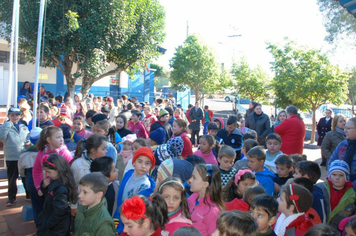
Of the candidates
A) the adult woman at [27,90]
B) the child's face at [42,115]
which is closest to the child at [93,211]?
the child's face at [42,115]

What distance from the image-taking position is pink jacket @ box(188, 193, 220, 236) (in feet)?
9.24

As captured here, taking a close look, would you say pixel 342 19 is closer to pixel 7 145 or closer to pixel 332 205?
pixel 332 205

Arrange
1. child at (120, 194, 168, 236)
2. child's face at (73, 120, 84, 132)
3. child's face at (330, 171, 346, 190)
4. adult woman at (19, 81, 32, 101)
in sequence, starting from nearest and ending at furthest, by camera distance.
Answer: child at (120, 194, 168, 236) < child's face at (330, 171, 346, 190) < child's face at (73, 120, 84, 132) < adult woman at (19, 81, 32, 101)

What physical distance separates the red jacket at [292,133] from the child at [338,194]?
6.88ft

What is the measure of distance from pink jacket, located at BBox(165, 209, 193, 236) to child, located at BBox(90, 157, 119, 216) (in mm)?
1134

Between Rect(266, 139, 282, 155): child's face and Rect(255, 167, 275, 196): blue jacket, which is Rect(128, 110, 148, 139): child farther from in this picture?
Rect(255, 167, 275, 196): blue jacket

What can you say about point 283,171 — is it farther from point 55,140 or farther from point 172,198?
point 55,140

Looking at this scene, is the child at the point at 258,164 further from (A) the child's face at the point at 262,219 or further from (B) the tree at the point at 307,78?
(B) the tree at the point at 307,78

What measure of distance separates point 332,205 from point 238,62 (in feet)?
63.1

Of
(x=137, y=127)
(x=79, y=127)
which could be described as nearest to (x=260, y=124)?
(x=137, y=127)

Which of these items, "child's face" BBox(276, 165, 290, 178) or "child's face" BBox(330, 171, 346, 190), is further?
"child's face" BBox(276, 165, 290, 178)

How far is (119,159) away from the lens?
4.84m

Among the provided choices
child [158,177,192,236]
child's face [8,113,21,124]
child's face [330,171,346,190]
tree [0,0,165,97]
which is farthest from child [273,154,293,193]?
tree [0,0,165,97]

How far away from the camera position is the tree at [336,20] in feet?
42.1
